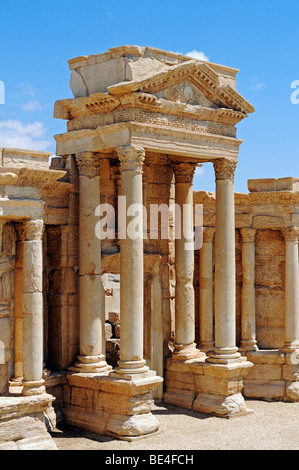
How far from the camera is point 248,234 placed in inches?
711

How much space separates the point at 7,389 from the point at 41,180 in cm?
373

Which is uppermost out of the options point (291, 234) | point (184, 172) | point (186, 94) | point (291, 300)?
point (186, 94)

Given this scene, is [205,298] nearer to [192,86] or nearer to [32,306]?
[192,86]

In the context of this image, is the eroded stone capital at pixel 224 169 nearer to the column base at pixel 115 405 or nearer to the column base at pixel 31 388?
the column base at pixel 115 405

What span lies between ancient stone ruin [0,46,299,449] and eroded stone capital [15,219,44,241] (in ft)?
0.08

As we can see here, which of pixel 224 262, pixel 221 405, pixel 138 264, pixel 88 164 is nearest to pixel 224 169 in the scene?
pixel 224 262

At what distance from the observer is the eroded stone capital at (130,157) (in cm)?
1341

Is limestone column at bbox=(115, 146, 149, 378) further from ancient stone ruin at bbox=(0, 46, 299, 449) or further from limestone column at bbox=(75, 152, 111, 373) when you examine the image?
limestone column at bbox=(75, 152, 111, 373)

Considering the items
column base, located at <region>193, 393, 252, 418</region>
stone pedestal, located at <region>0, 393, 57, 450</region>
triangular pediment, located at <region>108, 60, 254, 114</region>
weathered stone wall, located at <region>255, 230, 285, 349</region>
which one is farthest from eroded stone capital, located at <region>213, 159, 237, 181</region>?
stone pedestal, located at <region>0, 393, 57, 450</region>
